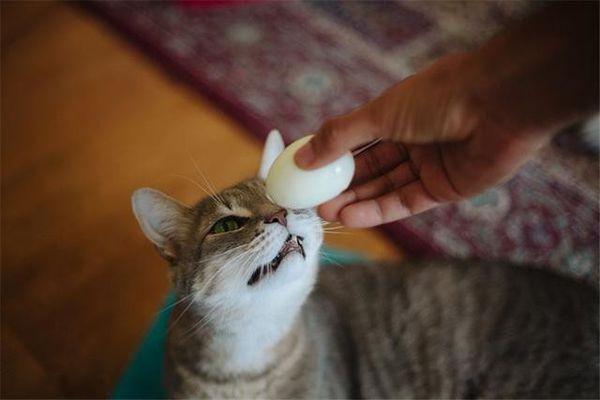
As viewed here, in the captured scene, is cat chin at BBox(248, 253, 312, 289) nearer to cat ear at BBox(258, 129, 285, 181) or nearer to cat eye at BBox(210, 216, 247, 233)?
cat eye at BBox(210, 216, 247, 233)

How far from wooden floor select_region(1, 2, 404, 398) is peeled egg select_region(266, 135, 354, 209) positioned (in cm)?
94

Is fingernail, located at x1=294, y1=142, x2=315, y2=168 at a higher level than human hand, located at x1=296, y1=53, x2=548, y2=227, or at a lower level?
lower

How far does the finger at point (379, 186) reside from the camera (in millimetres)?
1110

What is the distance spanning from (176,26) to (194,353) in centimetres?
171

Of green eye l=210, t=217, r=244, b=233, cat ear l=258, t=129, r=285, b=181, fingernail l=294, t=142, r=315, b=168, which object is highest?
cat ear l=258, t=129, r=285, b=181

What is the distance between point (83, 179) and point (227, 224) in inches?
48.0

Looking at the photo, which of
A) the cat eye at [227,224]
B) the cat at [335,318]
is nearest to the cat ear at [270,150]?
the cat at [335,318]

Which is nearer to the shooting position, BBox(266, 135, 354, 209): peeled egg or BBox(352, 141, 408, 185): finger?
BBox(266, 135, 354, 209): peeled egg

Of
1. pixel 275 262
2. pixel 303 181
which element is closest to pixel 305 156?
pixel 303 181

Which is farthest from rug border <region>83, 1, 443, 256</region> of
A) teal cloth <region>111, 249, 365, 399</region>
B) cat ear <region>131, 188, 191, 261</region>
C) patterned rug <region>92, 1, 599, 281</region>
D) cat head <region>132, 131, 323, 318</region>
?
cat ear <region>131, 188, 191, 261</region>

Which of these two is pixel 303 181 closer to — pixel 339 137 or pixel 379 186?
pixel 339 137

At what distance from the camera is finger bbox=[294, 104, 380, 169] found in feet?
2.83

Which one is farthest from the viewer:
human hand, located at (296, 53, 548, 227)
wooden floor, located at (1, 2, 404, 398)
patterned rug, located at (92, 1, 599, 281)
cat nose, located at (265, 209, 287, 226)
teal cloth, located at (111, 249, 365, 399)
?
patterned rug, located at (92, 1, 599, 281)

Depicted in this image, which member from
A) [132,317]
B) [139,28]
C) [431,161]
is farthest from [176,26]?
[431,161]
